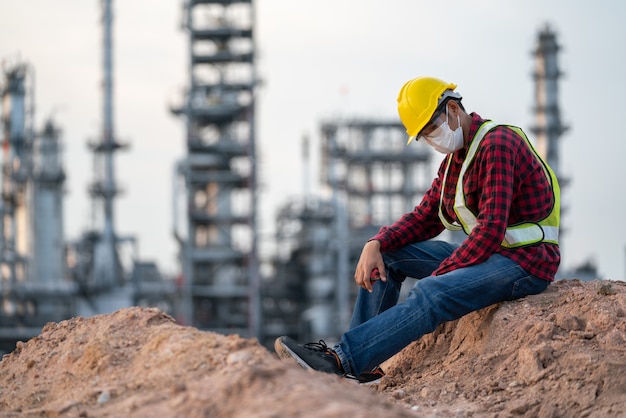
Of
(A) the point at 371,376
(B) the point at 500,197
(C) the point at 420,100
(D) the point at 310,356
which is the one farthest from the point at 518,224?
(D) the point at 310,356

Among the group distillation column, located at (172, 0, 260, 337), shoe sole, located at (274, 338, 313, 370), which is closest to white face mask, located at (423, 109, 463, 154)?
shoe sole, located at (274, 338, 313, 370)

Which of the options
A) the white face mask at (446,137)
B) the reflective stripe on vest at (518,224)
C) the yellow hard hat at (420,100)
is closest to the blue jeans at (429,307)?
the reflective stripe on vest at (518,224)

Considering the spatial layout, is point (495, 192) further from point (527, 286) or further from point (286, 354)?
point (286, 354)

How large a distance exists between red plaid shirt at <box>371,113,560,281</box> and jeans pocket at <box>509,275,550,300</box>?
38mm

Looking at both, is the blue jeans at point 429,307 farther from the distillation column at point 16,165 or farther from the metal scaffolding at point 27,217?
the distillation column at point 16,165

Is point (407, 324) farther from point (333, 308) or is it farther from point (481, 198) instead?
point (333, 308)

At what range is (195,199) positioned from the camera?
1304 inches

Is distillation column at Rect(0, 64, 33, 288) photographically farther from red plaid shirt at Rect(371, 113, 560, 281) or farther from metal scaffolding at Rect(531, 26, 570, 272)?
red plaid shirt at Rect(371, 113, 560, 281)

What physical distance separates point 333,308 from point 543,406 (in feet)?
97.8

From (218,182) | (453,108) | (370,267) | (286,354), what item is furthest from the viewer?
(218,182)

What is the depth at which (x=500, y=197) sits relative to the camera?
478 centimetres

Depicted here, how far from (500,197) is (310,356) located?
117cm

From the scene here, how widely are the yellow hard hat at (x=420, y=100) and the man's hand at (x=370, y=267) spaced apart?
65 cm

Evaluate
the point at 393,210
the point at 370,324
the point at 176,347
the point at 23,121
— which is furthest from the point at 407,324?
the point at 393,210
